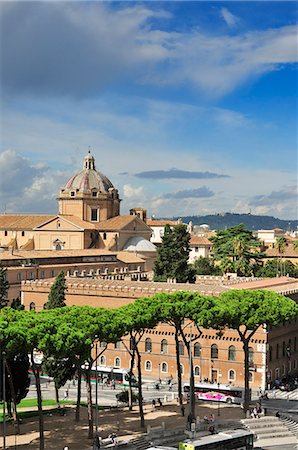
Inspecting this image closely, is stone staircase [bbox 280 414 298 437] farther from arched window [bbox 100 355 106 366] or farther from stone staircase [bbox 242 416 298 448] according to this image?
arched window [bbox 100 355 106 366]

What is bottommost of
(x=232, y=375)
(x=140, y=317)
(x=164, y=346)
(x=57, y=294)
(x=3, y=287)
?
(x=232, y=375)

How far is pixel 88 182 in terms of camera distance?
124m

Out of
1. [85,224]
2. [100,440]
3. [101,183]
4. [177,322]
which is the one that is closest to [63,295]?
[177,322]

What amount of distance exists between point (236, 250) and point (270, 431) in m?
57.2

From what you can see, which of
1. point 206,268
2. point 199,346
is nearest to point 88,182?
point 206,268

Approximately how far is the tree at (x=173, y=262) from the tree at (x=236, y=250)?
45.5 ft

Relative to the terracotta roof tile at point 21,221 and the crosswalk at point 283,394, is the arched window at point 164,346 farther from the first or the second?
the terracotta roof tile at point 21,221

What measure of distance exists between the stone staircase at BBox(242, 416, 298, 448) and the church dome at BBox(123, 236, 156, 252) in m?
70.3

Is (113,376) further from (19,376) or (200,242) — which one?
(200,242)

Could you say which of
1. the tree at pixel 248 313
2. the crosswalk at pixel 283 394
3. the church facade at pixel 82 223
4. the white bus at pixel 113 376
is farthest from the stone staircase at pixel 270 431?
the church facade at pixel 82 223

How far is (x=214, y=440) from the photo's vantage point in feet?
123

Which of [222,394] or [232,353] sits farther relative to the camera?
[232,353]

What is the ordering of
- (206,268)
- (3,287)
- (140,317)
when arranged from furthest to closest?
(206,268)
(3,287)
(140,317)

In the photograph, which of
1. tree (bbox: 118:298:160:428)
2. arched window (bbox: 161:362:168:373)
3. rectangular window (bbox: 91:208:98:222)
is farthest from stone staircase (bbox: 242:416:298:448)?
rectangular window (bbox: 91:208:98:222)
